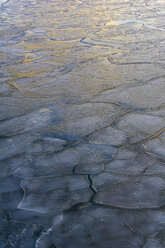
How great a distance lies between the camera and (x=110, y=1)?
12.6 meters

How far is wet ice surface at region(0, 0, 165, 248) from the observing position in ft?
5.83

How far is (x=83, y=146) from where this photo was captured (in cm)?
260

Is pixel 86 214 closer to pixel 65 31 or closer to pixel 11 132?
pixel 11 132

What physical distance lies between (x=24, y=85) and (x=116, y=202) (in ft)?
8.47

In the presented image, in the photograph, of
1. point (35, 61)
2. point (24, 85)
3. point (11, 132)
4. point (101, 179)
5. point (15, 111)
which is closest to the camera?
point (101, 179)

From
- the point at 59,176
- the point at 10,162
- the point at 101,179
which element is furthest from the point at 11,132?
the point at 101,179

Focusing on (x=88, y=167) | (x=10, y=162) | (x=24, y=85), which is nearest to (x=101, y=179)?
(x=88, y=167)

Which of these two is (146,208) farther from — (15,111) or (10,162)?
(15,111)

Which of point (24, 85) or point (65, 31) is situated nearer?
point (24, 85)

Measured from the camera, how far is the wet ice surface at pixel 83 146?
1778 millimetres

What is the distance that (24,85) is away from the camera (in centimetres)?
411

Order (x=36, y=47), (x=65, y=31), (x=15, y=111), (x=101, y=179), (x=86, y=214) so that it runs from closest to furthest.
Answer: (x=86, y=214) → (x=101, y=179) → (x=15, y=111) → (x=36, y=47) → (x=65, y=31)

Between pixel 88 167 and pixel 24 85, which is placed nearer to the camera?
pixel 88 167

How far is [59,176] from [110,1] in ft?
38.8
